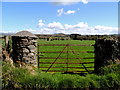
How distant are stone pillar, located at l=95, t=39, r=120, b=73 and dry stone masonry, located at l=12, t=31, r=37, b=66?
136 inches

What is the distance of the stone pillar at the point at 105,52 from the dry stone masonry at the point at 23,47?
3465 millimetres

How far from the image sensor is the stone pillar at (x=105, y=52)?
8.94m

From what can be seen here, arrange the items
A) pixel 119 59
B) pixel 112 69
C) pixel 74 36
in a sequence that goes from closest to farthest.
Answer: pixel 112 69 < pixel 119 59 < pixel 74 36

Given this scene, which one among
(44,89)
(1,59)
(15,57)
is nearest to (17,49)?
(15,57)

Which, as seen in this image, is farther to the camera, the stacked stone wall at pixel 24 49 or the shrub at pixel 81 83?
the stacked stone wall at pixel 24 49

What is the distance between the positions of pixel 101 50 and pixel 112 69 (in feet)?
5.76

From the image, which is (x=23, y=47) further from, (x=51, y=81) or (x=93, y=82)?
(x=93, y=82)

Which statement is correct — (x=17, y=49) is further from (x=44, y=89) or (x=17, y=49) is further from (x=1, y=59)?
(x=44, y=89)

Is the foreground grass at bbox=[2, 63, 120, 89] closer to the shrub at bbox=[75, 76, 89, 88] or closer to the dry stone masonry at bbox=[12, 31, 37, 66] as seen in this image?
the shrub at bbox=[75, 76, 89, 88]

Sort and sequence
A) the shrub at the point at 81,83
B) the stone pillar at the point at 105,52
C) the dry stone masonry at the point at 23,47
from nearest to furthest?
1. the shrub at the point at 81,83
2. the stone pillar at the point at 105,52
3. the dry stone masonry at the point at 23,47

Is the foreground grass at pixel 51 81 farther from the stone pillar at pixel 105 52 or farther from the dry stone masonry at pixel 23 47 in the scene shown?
the dry stone masonry at pixel 23 47

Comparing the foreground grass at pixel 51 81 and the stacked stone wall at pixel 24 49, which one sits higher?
the stacked stone wall at pixel 24 49

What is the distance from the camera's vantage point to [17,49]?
30.6ft

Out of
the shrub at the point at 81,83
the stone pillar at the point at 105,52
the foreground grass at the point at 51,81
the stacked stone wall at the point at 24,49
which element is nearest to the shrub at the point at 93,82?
the foreground grass at the point at 51,81
